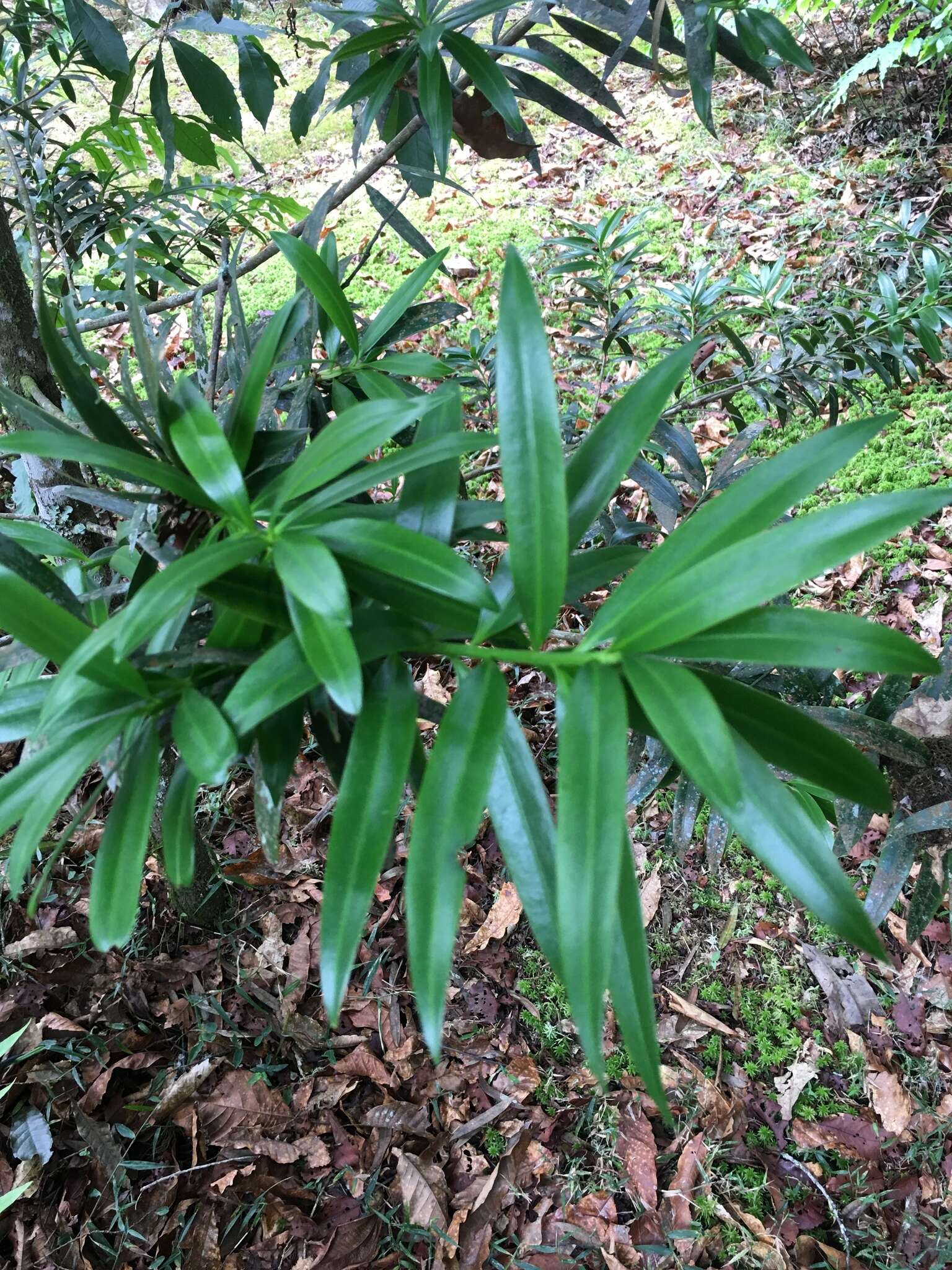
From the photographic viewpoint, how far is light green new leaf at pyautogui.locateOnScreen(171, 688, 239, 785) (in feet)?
→ 1.39

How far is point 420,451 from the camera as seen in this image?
50 cm

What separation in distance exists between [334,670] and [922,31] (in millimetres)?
3683

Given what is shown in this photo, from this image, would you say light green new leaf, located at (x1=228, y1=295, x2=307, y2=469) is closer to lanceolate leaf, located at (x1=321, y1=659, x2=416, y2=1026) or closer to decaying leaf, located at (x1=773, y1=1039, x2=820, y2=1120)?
lanceolate leaf, located at (x1=321, y1=659, x2=416, y2=1026)

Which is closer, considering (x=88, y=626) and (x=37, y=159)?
(x=88, y=626)

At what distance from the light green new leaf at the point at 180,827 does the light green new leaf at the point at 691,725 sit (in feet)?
0.95

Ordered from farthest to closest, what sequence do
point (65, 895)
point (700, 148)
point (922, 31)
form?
point (700, 148) < point (922, 31) < point (65, 895)

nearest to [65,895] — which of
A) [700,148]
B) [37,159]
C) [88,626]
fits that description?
[88,626]

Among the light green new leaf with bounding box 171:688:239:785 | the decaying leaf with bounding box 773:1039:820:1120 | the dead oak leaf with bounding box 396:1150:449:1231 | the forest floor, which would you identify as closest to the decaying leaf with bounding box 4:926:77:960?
the forest floor

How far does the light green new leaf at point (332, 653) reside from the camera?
16.2 inches

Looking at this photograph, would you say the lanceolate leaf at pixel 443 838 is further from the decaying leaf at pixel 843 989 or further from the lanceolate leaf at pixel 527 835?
the decaying leaf at pixel 843 989

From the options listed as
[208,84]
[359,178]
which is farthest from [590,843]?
[208,84]

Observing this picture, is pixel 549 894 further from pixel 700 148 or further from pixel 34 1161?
pixel 700 148

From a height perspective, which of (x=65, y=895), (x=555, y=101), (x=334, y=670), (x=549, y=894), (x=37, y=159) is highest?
(x=37, y=159)

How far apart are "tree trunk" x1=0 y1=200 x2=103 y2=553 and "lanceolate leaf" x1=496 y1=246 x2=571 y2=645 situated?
33.5 inches
